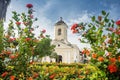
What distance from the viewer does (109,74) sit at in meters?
4.95

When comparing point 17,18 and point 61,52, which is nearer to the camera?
point 17,18

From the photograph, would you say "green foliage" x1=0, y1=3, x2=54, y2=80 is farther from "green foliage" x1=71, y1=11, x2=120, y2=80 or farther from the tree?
the tree

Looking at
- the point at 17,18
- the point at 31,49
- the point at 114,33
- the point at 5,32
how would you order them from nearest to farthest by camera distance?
the point at 114,33, the point at 31,49, the point at 17,18, the point at 5,32

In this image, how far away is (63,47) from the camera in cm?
6047

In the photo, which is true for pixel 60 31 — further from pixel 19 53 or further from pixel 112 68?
pixel 112 68

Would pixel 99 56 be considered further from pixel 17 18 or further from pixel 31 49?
pixel 17 18

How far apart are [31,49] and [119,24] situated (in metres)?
4.03

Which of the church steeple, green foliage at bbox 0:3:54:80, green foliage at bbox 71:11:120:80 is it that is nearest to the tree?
green foliage at bbox 0:3:54:80

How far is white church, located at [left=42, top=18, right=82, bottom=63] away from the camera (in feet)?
195

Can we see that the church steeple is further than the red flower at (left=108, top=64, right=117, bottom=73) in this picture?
Yes

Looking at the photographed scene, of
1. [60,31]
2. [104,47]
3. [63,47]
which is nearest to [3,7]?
[63,47]

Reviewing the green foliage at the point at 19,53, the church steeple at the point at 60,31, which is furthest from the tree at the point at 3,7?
the church steeple at the point at 60,31

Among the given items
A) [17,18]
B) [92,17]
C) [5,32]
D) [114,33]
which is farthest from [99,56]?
[5,32]

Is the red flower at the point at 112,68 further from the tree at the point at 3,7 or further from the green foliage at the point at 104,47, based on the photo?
the tree at the point at 3,7
